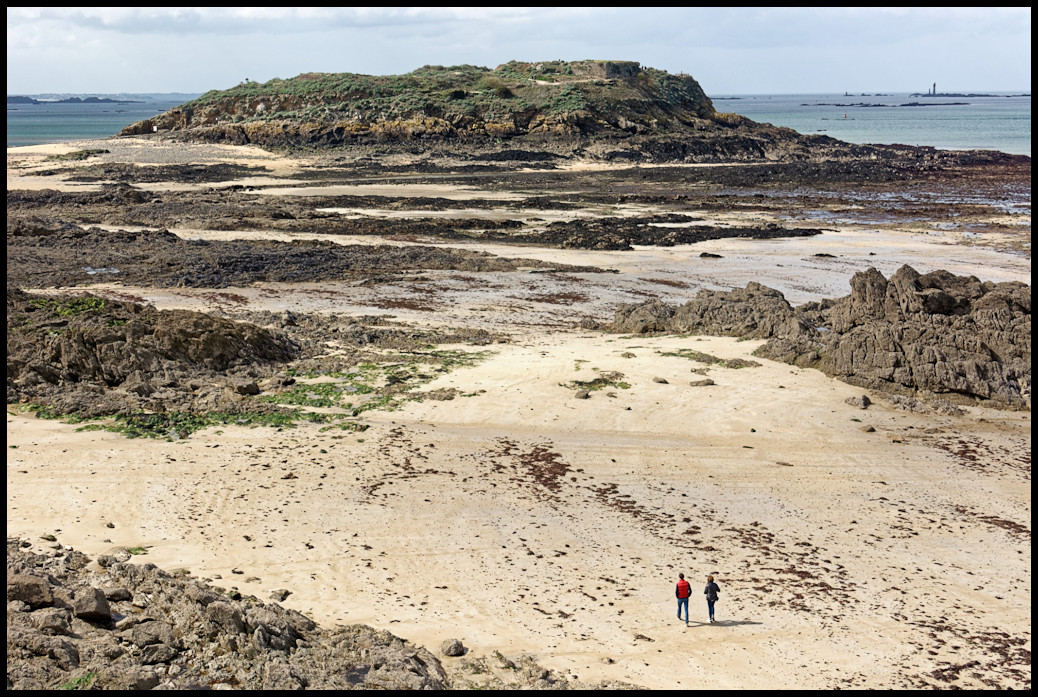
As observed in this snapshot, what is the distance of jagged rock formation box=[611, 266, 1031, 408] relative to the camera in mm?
18969

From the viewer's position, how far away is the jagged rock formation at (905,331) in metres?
19.0

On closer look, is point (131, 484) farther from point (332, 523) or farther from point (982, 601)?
point (982, 601)

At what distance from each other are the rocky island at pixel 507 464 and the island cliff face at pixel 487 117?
48.9 meters

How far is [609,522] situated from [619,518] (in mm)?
208

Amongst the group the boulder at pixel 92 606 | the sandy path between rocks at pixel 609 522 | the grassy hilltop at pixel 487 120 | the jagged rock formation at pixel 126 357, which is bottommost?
the sandy path between rocks at pixel 609 522

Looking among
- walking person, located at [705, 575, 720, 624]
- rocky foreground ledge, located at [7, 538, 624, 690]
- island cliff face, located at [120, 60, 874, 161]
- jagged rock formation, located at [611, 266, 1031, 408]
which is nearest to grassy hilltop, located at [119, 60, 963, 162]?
island cliff face, located at [120, 60, 874, 161]

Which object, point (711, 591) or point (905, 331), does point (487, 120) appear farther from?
point (711, 591)

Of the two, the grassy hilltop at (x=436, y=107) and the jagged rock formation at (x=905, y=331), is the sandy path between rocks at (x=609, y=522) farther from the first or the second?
the grassy hilltop at (x=436, y=107)

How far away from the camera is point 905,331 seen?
20000 mm

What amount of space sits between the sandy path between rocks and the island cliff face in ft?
225

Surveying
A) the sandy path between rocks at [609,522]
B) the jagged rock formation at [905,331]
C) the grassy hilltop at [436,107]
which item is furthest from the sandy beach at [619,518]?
the grassy hilltop at [436,107]

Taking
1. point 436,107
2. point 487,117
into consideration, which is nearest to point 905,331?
point 487,117

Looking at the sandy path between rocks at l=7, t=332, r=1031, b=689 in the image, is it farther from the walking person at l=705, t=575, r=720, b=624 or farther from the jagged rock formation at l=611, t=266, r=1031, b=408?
the jagged rock formation at l=611, t=266, r=1031, b=408

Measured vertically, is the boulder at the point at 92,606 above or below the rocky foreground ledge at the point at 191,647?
above
